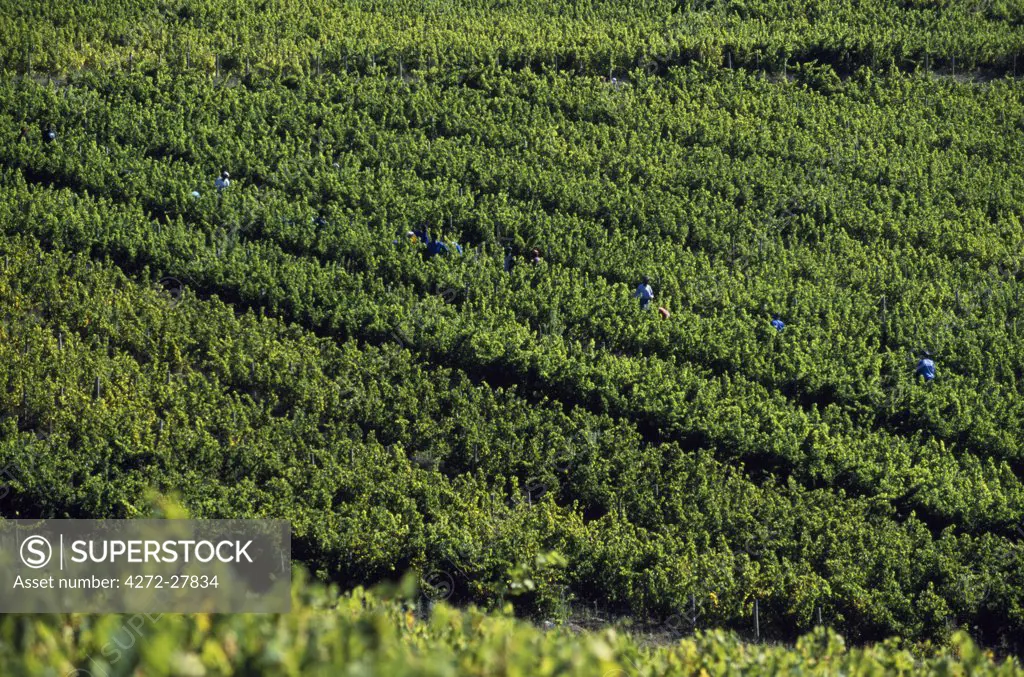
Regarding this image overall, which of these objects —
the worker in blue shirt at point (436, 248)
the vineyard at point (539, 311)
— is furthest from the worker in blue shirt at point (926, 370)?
the worker in blue shirt at point (436, 248)

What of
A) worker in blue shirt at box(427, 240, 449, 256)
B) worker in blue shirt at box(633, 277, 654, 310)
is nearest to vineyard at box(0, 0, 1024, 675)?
worker in blue shirt at box(427, 240, 449, 256)

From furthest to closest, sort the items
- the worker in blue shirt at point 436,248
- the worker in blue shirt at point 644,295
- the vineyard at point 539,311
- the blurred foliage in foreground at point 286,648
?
the worker in blue shirt at point 436,248 < the worker in blue shirt at point 644,295 < the vineyard at point 539,311 < the blurred foliage in foreground at point 286,648

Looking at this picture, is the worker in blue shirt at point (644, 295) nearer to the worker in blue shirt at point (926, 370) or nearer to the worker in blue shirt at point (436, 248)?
the worker in blue shirt at point (436, 248)

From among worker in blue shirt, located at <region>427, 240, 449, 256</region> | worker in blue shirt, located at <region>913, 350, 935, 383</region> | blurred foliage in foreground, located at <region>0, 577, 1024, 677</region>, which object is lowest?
worker in blue shirt, located at <region>913, 350, 935, 383</region>

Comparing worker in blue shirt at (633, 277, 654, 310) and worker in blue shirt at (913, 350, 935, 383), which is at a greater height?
worker in blue shirt at (633, 277, 654, 310)

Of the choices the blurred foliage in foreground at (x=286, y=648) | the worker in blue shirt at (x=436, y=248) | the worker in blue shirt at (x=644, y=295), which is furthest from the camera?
the worker in blue shirt at (x=436, y=248)

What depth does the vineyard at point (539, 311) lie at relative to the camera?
1516 cm

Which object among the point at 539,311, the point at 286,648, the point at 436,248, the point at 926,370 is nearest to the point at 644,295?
the point at 539,311

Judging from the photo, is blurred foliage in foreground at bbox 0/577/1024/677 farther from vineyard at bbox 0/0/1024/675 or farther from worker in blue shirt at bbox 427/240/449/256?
worker in blue shirt at bbox 427/240/449/256

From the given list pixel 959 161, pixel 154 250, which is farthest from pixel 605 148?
pixel 154 250

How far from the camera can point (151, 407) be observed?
16922 millimetres

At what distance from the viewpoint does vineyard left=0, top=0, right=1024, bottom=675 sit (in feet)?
49.7

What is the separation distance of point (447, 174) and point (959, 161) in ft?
35.1

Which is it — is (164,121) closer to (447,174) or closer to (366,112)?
(366,112)
